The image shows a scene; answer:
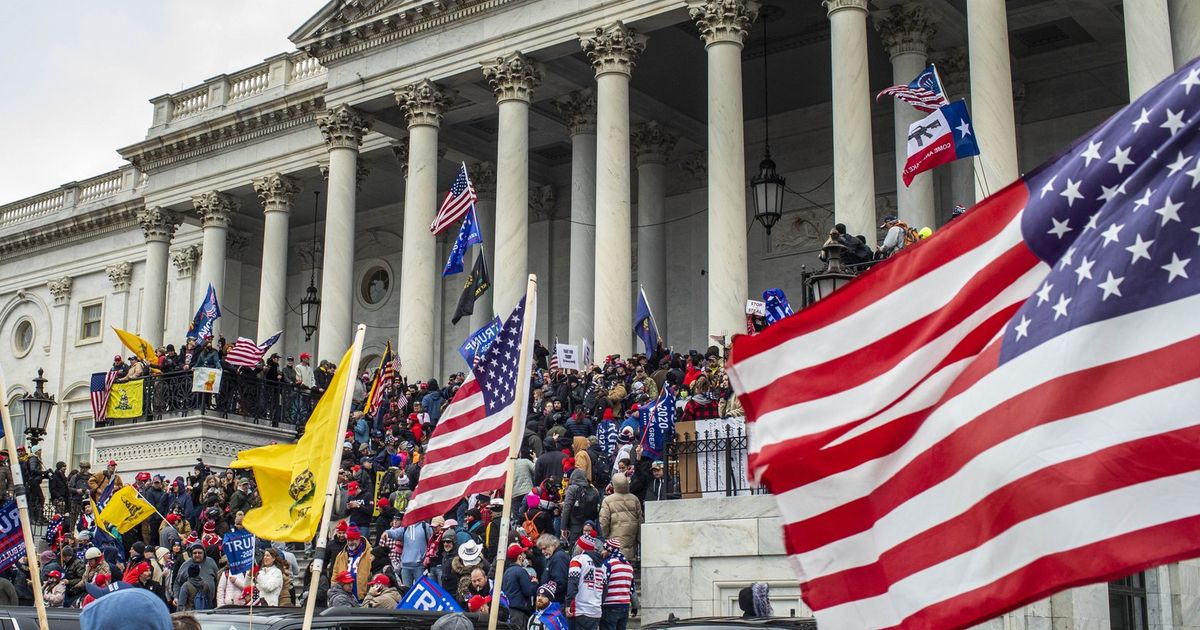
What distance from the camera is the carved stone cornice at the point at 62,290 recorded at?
5322 cm

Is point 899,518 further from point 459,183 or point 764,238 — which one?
point 764,238

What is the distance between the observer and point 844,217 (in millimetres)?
25859

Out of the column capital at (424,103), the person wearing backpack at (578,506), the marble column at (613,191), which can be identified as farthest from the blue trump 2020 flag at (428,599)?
the column capital at (424,103)

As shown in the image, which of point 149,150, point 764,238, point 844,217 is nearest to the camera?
point 844,217

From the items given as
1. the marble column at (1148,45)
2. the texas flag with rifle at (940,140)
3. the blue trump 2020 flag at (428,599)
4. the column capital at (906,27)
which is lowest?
the blue trump 2020 flag at (428,599)

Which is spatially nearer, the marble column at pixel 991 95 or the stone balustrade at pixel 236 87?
the marble column at pixel 991 95

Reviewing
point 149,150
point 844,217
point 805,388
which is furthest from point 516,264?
point 805,388

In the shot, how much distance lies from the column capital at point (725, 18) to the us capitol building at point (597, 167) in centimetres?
4

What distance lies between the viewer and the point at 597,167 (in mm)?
30047

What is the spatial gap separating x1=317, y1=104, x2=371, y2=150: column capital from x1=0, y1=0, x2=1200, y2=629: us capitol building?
0.21 feet

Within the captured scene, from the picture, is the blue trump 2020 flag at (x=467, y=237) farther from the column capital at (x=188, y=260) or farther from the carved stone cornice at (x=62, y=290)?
the carved stone cornice at (x=62, y=290)

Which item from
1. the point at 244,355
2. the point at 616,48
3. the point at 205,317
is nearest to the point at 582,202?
the point at 616,48

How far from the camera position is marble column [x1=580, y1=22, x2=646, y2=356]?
2853 centimetres

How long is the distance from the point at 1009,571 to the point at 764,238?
33.5m
